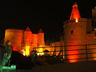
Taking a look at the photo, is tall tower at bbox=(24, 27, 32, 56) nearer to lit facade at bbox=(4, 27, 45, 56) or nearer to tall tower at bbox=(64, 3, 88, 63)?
lit facade at bbox=(4, 27, 45, 56)

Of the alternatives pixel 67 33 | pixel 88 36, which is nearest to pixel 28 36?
pixel 67 33

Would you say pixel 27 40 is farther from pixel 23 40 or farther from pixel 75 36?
pixel 75 36

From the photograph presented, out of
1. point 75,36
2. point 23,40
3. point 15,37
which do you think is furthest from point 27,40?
point 75,36

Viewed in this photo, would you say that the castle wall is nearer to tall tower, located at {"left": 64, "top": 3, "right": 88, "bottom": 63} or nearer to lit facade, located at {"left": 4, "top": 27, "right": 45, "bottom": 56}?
lit facade, located at {"left": 4, "top": 27, "right": 45, "bottom": 56}

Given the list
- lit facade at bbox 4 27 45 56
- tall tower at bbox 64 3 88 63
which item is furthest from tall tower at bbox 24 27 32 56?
tall tower at bbox 64 3 88 63

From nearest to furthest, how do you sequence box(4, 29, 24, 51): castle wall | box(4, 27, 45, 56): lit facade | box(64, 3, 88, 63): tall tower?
box(64, 3, 88, 63): tall tower → box(4, 27, 45, 56): lit facade → box(4, 29, 24, 51): castle wall

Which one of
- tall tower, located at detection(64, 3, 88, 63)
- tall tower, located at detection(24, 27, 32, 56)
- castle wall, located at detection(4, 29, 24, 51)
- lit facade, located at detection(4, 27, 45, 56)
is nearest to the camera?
tall tower, located at detection(64, 3, 88, 63)

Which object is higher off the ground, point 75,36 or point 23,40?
point 75,36

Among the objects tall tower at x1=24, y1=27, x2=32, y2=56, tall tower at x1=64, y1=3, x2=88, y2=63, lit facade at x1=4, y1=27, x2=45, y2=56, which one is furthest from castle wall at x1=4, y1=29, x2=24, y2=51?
tall tower at x1=64, y1=3, x2=88, y2=63

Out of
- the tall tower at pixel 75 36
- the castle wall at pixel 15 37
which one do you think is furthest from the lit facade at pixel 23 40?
the tall tower at pixel 75 36

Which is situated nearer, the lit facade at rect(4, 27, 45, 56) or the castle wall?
the lit facade at rect(4, 27, 45, 56)

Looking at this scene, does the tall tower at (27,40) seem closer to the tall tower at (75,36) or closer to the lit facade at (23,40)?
the lit facade at (23,40)

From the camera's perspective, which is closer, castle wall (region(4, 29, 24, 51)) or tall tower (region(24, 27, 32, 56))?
castle wall (region(4, 29, 24, 51))

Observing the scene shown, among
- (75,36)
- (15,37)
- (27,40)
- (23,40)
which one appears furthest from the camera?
(23,40)
